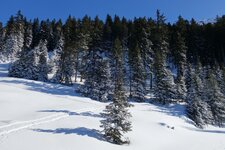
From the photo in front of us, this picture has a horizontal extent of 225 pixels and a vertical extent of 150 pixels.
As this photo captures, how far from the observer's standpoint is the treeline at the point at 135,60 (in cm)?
5200

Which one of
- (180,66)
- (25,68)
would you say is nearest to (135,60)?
(180,66)

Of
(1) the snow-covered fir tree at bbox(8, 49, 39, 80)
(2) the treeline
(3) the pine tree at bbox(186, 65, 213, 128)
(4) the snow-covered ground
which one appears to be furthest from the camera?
(1) the snow-covered fir tree at bbox(8, 49, 39, 80)

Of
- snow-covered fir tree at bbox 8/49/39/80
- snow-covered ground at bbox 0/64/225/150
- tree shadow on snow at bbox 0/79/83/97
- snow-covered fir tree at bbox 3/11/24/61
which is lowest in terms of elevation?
snow-covered ground at bbox 0/64/225/150

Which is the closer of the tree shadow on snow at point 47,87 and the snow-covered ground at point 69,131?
the snow-covered ground at point 69,131

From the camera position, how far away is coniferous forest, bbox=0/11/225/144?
47656mm

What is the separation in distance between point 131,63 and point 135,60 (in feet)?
4.79

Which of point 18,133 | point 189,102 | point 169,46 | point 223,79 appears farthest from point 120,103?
point 169,46

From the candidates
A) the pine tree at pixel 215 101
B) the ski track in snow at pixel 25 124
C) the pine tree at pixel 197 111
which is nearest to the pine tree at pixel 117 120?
the ski track in snow at pixel 25 124

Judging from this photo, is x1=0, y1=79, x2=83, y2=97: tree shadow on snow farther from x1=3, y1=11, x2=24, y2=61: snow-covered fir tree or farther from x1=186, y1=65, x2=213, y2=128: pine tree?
x1=3, y1=11, x2=24, y2=61: snow-covered fir tree

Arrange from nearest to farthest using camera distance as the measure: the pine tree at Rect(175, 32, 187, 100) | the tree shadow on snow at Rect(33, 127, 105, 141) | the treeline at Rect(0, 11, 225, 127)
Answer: the tree shadow on snow at Rect(33, 127, 105, 141) → the treeline at Rect(0, 11, 225, 127) → the pine tree at Rect(175, 32, 187, 100)

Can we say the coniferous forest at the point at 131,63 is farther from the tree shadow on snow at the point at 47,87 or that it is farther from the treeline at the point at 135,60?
the tree shadow on snow at the point at 47,87

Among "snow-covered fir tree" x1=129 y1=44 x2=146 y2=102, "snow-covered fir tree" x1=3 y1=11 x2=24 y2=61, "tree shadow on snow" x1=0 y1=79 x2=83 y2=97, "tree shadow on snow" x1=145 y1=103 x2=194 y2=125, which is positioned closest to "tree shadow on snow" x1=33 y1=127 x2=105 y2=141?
"tree shadow on snow" x1=145 y1=103 x2=194 y2=125

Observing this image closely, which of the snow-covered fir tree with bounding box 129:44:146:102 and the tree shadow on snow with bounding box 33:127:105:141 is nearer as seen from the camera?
the tree shadow on snow with bounding box 33:127:105:141

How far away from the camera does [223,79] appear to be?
5925cm
